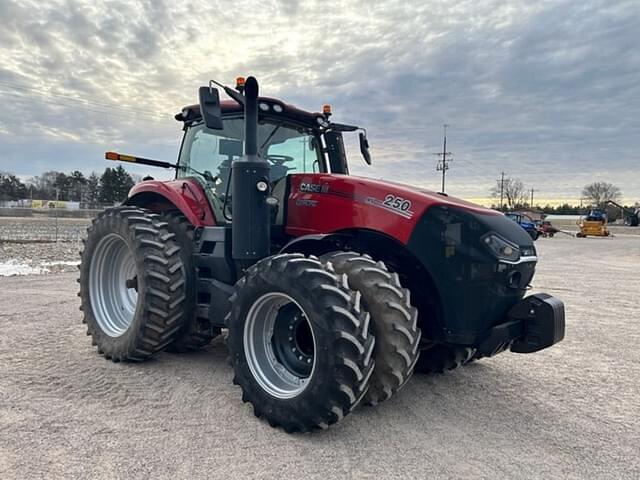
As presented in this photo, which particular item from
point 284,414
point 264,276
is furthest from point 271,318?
point 284,414

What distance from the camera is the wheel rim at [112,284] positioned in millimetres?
4844

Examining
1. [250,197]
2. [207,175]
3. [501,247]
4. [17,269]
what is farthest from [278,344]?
[17,269]

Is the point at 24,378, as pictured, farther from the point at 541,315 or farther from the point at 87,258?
the point at 541,315

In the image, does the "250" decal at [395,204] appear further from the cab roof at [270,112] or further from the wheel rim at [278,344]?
the cab roof at [270,112]

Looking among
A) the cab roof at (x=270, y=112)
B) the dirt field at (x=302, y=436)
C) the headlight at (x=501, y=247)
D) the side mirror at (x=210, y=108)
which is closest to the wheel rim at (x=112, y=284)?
the dirt field at (x=302, y=436)

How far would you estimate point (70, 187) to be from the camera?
77375 millimetres

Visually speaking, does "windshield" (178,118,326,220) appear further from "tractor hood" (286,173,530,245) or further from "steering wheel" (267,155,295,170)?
"tractor hood" (286,173,530,245)

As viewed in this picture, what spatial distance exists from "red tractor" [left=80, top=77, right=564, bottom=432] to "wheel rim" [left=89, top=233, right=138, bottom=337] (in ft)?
0.04

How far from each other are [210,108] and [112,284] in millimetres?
2439

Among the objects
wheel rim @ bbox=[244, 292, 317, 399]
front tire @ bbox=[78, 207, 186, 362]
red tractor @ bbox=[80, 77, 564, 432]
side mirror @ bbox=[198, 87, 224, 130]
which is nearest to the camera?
red tractor @ bbox=[80, 77, 564, 432]

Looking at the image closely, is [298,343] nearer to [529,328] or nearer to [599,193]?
[529,328]

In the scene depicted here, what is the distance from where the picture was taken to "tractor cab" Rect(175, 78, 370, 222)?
4.39 metres

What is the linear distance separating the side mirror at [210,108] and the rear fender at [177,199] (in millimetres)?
1073

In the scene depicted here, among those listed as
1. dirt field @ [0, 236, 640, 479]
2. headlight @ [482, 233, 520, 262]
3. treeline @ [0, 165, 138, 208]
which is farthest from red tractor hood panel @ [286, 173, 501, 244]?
treeline @ [0, 165, 138, 208]
